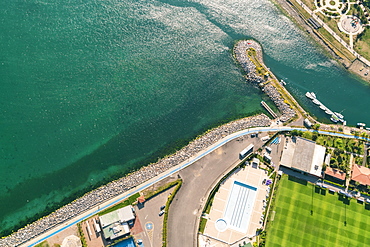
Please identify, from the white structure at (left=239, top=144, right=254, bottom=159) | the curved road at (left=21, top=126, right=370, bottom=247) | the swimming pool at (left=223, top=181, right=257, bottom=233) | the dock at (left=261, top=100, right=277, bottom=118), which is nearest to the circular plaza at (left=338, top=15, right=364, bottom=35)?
the dock at (left=261, top=100, right=277, bottom=118)

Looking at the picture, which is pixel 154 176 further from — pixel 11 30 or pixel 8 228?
pixel 11 30

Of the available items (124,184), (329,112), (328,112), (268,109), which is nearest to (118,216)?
(124,184)

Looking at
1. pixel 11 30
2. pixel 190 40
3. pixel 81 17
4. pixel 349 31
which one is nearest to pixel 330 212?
pixel 349 31

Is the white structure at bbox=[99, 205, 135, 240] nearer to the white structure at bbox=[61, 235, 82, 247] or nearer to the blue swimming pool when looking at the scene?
the blue swimming pool

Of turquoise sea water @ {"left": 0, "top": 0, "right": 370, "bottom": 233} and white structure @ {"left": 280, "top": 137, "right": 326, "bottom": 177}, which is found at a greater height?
turquoise sea water @ {"left": 0, "top": 0, "right": 370, "bottom": 233}

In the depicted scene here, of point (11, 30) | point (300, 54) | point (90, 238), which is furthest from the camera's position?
point (300, 54)
